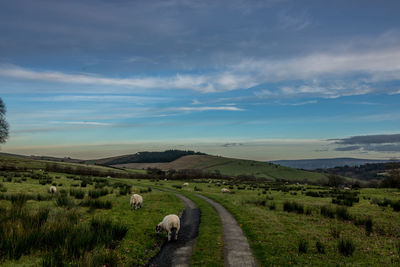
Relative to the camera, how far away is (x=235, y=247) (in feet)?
39.1

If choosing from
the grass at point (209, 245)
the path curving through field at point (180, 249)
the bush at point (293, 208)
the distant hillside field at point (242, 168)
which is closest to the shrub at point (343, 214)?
the bush at point (293, 208)

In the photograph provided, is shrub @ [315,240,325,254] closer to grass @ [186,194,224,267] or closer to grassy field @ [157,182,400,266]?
grassy field @ [157,182,400,266]

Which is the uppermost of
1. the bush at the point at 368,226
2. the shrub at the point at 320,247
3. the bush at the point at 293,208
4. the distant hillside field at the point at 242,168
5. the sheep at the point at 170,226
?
the sheep at the point at 170,226

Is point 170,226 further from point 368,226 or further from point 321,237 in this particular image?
point 368,226

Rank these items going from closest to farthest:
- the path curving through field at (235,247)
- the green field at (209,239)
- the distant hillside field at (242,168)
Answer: the green field at (209,239) < the path curving through field at (235,247) < the distant hillside field at (242,168)

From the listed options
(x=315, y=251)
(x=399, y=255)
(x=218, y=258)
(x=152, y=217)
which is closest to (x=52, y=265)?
(x=218, y=258)

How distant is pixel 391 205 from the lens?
951 inches

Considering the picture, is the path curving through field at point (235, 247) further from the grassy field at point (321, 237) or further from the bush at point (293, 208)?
A: the bush at point (293, 208)

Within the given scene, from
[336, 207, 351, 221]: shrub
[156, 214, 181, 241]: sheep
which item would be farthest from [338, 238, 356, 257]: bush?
[336, 207, 351, 221]: shrub

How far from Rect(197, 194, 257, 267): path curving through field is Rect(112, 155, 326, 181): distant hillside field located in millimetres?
110197

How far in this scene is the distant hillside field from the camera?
12381cm

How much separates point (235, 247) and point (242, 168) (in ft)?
450

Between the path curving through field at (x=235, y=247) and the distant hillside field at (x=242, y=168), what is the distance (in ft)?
362

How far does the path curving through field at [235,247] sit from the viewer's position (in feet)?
33.0
